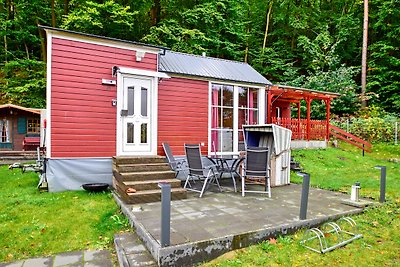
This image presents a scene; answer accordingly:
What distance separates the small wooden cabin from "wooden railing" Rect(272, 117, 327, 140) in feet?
43.7

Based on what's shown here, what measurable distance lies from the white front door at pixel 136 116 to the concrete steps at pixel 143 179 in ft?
2.10

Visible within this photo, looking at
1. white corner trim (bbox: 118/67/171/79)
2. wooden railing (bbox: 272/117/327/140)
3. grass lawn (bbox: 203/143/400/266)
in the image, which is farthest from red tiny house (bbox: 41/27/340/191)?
wooden railing (bbox: 272/117/327/140)

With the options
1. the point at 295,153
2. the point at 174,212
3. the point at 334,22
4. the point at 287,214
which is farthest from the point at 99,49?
the point at 334,22

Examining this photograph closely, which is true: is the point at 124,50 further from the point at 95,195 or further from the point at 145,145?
the point at 95,195

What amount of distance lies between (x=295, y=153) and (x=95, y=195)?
7.98 metres

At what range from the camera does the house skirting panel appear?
224 inches

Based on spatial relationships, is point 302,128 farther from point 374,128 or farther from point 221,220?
point 221,220

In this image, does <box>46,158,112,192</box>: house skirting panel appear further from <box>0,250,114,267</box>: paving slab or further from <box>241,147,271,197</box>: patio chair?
<box>241,147,271,197</box>: patio chair

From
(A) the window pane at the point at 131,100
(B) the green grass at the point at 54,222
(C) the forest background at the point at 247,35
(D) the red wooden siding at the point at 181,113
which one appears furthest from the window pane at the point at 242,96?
(C) the forest background at the point at 247,35

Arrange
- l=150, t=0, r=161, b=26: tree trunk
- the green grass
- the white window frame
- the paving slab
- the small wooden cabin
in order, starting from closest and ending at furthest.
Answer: the paving slab, the green grass, the white window frame, the small wooden cabin, l=150, t=0, r=161, b=26: tree trunk

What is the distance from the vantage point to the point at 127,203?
4.67m

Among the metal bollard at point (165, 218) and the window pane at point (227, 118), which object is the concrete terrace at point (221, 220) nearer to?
the metal bollard at point (165, 218)

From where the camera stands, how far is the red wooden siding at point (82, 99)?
18.7 feet

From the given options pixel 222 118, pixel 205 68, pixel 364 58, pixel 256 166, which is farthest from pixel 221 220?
pixel 364 58
